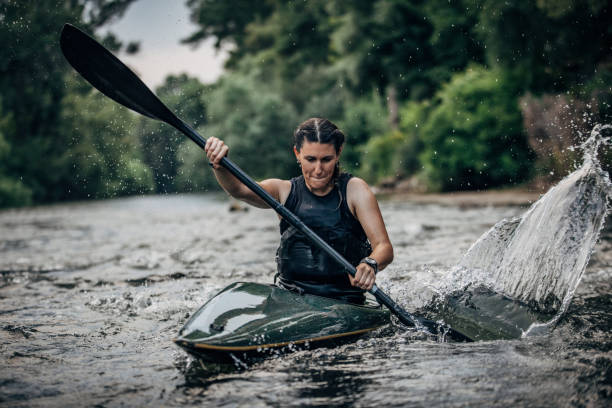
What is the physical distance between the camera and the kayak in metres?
2.97

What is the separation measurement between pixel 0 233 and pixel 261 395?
1135 cm

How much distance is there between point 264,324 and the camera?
3.13 metres

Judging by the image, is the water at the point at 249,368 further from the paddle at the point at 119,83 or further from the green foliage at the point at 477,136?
the green foliage at the point at 477,136

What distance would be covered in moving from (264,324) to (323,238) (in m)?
0.69

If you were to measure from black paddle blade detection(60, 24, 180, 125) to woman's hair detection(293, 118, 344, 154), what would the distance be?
796 mm

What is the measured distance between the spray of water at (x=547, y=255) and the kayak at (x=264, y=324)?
1024 millimetres

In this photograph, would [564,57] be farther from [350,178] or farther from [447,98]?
[350,178]

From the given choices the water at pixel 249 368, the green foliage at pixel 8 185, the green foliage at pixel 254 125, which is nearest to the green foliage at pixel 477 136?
the water at pixel 249 368

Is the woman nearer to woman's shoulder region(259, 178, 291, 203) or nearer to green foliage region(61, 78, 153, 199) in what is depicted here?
woman's shoulder region(259, 178, 291, 203)

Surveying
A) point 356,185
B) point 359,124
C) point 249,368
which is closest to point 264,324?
point 249,368

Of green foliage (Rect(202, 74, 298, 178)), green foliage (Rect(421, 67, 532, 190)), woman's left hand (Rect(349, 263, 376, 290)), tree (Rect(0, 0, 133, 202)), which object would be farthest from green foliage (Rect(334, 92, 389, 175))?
woman's left hand (Rect(349, 263, 376, 290))

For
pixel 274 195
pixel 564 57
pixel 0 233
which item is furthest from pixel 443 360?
pixel 564 57

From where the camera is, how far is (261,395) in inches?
109

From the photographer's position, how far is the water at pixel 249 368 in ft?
9.07
